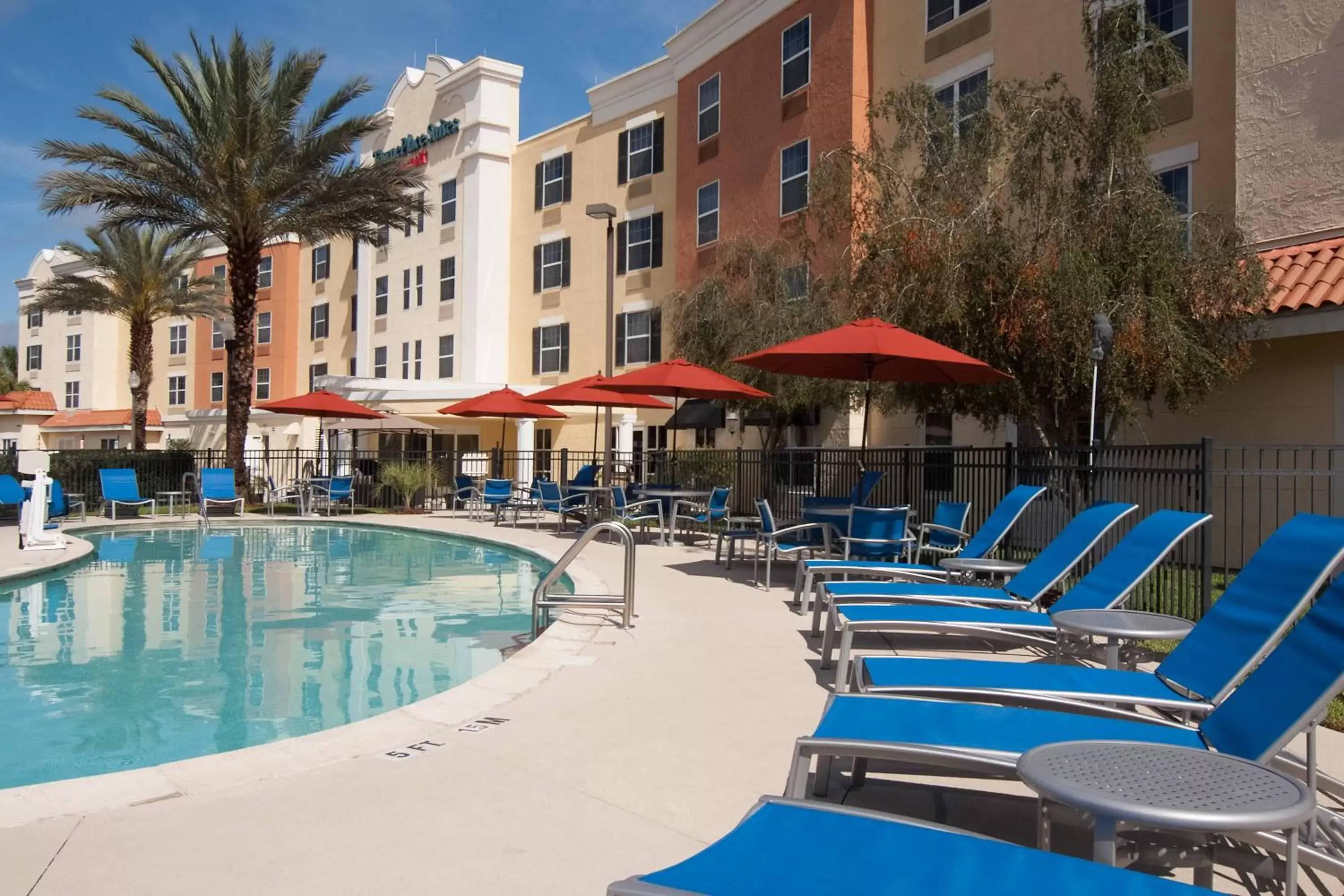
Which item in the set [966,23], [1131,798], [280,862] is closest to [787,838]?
[1131,798]

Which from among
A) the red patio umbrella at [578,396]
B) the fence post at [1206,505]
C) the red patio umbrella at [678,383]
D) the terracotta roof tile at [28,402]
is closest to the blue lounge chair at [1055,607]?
the fence post at [1206,505]

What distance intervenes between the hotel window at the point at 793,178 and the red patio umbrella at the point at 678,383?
9067 millimetres

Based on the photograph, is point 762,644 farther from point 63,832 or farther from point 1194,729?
point 63,832

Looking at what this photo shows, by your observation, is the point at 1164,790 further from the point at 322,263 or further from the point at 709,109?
the point at 322,263

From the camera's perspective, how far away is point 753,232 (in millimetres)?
23078

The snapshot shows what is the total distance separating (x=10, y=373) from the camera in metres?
61.3

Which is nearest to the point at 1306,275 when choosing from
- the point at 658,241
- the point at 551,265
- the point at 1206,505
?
the point at 1206,505

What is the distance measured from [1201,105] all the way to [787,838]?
52.2ft

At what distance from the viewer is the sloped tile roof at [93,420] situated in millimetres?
46844

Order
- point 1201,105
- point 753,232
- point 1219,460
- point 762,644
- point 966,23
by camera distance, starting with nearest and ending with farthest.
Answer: point 762,644 < point 1219,460 < point 1201,105 < point 966,23 < point 753,232

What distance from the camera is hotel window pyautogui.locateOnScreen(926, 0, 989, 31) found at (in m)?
18.8

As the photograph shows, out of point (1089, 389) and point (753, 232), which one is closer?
point (1089, 389)

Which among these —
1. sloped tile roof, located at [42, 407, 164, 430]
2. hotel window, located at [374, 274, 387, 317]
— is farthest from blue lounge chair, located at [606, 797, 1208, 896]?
sloped tile roof, located at [42, 407, 164, 430]

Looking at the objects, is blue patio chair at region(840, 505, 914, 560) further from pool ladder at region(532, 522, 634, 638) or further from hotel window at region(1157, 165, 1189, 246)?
hotel window at region(1157, 165, 1189, 246)
